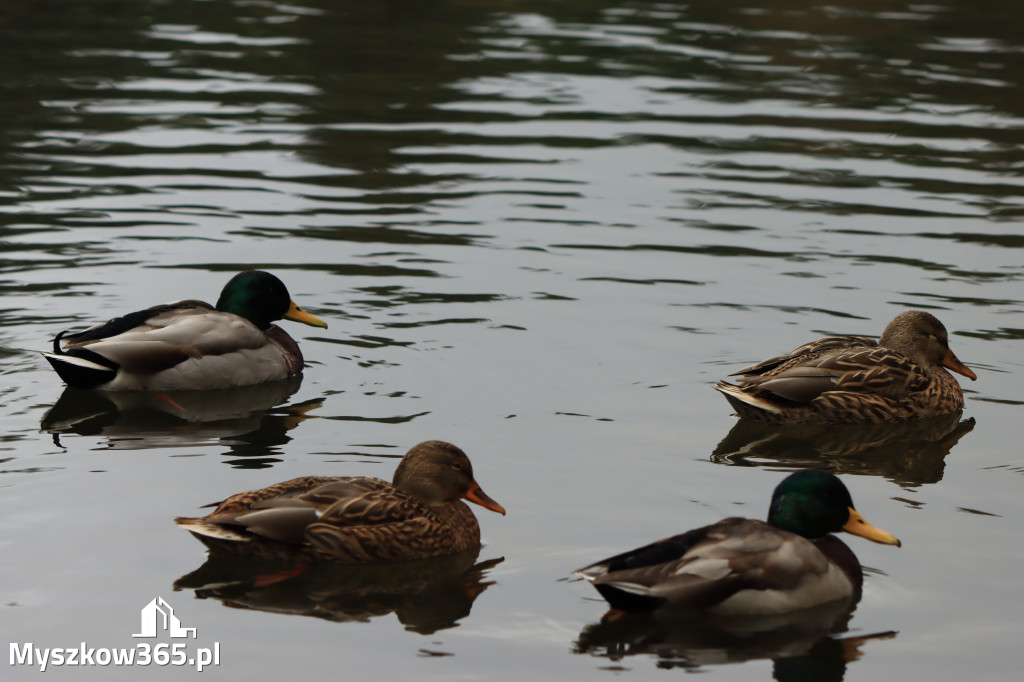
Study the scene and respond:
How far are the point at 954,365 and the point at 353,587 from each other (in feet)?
16.6

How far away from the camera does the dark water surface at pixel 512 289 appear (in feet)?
23.2

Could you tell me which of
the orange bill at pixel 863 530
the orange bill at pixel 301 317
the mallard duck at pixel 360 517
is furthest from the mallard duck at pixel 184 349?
the orange bill at pixel 863 530

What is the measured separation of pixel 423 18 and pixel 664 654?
18.6 metres

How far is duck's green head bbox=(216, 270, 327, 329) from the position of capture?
11148mm

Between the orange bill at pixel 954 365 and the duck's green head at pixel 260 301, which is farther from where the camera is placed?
the duck's green head at pixel 260 301

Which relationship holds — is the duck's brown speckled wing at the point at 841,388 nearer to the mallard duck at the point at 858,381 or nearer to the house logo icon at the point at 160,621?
the mallard duck at the point at 858,381

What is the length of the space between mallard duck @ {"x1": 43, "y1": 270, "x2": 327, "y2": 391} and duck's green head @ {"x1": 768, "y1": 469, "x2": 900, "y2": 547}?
4537mm

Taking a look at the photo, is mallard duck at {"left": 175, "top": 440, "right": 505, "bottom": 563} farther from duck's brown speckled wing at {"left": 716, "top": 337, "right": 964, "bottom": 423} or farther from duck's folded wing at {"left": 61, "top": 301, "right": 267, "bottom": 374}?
duck's folded wing at {"left": 61, "top": 301, "right": 267, "bottom": 374}

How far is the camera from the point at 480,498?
793cm

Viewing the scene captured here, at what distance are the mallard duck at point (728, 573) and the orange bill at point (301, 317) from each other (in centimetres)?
476

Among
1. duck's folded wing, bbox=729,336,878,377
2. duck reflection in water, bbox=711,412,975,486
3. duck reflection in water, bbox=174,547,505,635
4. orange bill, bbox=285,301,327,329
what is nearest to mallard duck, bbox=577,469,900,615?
duck reflection in water, bbox=174,547,505,635

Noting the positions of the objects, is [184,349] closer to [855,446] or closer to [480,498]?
[480,498]

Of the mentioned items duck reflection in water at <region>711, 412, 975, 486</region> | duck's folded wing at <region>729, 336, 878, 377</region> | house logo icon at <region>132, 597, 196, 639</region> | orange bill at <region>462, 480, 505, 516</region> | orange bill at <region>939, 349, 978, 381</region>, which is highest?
duck's folded wing at <region>729, 336, 878, 377</region>

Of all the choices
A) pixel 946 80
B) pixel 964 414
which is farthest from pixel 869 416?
pixel 946 80
